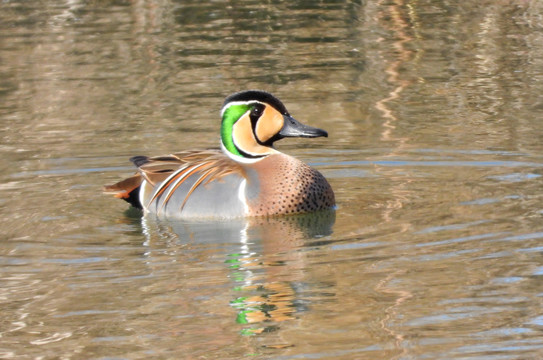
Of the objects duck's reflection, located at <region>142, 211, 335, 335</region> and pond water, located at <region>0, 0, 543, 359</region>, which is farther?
duck's reflection, located at <region>142, 211, 335, 335</region>

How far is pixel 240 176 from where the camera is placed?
9008 mm

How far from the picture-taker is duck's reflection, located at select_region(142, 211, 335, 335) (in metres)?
6.49

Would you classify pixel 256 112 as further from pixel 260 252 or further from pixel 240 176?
pixel 260 252

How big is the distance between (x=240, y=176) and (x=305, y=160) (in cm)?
168

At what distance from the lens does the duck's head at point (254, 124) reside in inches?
361

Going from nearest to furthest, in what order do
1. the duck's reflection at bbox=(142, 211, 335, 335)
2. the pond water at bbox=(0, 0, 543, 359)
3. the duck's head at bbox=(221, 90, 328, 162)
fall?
1. the pond water at bbox=(0, 0, 543, 359)
2. the duck's reflection at bbox=(142, 211, 335, 335)
3. the duck's head at bbox=(221, 90, 328, 162)

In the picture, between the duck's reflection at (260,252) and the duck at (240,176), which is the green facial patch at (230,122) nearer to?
the duck at (240,176)

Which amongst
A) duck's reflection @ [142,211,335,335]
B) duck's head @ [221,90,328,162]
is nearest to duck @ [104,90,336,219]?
duck's head @ [221,90,328,162]

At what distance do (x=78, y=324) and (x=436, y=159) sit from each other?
4.69 m

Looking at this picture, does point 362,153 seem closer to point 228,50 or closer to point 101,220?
point 101,220

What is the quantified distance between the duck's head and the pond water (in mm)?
659

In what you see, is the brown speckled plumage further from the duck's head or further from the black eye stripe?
the black eye stripe

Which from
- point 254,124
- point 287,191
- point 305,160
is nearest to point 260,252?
point 287,191

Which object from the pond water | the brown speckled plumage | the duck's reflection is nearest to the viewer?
the pond water
